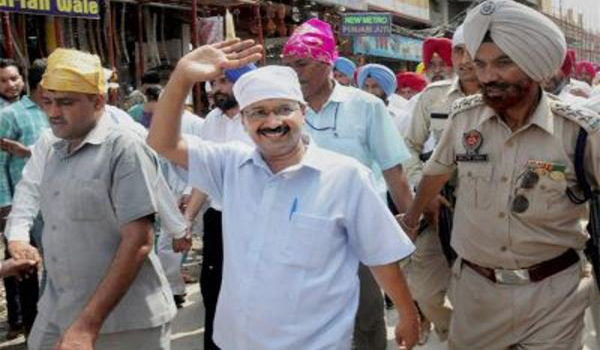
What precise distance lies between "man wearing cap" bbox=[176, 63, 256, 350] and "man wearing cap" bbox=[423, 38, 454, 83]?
6.53 feet

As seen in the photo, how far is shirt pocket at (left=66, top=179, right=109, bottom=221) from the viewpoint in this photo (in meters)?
3.05

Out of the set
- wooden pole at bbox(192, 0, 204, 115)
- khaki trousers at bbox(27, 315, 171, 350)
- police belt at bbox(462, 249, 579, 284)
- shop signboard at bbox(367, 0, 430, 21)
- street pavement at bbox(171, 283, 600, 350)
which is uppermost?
shop signboard at bbox(367, 0, 430, 21)

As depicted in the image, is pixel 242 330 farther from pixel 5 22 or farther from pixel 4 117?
pixel 5 22

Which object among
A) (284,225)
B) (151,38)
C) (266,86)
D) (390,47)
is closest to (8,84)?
(266,86)

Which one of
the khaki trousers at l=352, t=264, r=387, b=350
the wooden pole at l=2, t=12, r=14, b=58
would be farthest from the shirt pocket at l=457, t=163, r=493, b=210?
the wooden pole at l=2, t=12, r=14, b=58

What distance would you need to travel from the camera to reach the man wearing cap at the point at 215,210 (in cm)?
468

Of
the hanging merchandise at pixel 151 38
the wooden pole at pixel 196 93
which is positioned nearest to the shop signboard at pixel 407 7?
the hanging merchandise at pixel 151 38

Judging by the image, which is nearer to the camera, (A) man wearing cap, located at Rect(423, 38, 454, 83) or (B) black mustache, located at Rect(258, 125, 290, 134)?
(B) black mustache, located at Rect(258, 125, 290, 134)

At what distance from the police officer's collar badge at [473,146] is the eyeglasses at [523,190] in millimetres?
187

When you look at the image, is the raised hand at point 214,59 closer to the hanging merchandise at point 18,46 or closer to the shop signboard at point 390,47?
the hanging merchandise at point 18,46

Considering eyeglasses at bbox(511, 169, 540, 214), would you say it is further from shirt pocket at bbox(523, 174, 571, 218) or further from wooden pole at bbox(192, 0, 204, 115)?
wooden pole at bbox(192, 0, 204, 115)

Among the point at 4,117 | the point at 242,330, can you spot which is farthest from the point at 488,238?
the point at 4,117

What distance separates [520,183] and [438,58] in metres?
3.45

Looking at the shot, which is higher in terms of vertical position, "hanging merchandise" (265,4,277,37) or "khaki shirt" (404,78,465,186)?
"hanging merchandise" (265,4,277,37)
